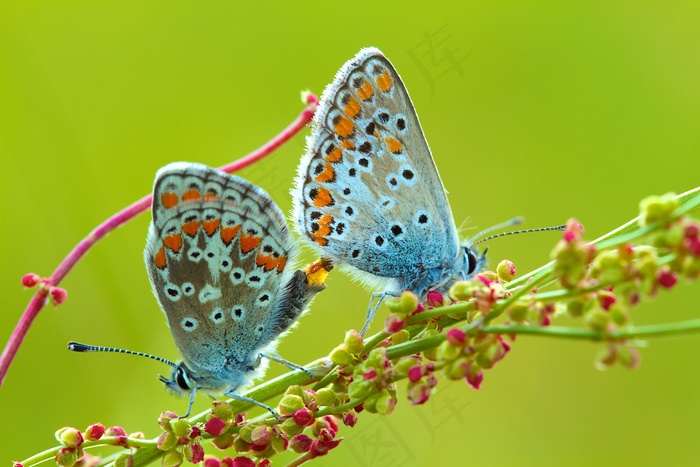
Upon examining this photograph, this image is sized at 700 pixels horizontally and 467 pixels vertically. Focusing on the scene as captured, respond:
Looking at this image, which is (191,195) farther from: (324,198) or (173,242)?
(324,198)

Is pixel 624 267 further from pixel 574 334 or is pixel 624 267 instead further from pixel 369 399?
pixel 369 399

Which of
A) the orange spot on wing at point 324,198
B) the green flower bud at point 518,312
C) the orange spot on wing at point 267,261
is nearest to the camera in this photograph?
the green flower bud at point 518,312

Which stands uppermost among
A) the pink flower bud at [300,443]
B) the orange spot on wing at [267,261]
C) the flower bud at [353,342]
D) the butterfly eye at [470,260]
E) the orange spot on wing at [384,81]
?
the orange spot on wing at [384,81]

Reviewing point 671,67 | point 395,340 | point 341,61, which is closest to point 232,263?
point 395,340

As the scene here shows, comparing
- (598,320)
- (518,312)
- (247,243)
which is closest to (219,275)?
(247,243)

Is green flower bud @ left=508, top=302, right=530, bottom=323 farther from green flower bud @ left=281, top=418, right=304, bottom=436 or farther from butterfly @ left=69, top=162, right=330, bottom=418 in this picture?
butterfly @ left=69, top=162, right=330, bottom=418

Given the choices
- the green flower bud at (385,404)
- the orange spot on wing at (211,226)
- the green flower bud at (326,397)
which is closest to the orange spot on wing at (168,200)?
the orange spot on wing at (211,226)

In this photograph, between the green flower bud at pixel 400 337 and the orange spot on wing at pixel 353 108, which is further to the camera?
the orange spot on wing at pixel 353 108

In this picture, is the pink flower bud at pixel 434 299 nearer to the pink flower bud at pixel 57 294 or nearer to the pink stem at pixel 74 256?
the pink stem at pixel 74 256
